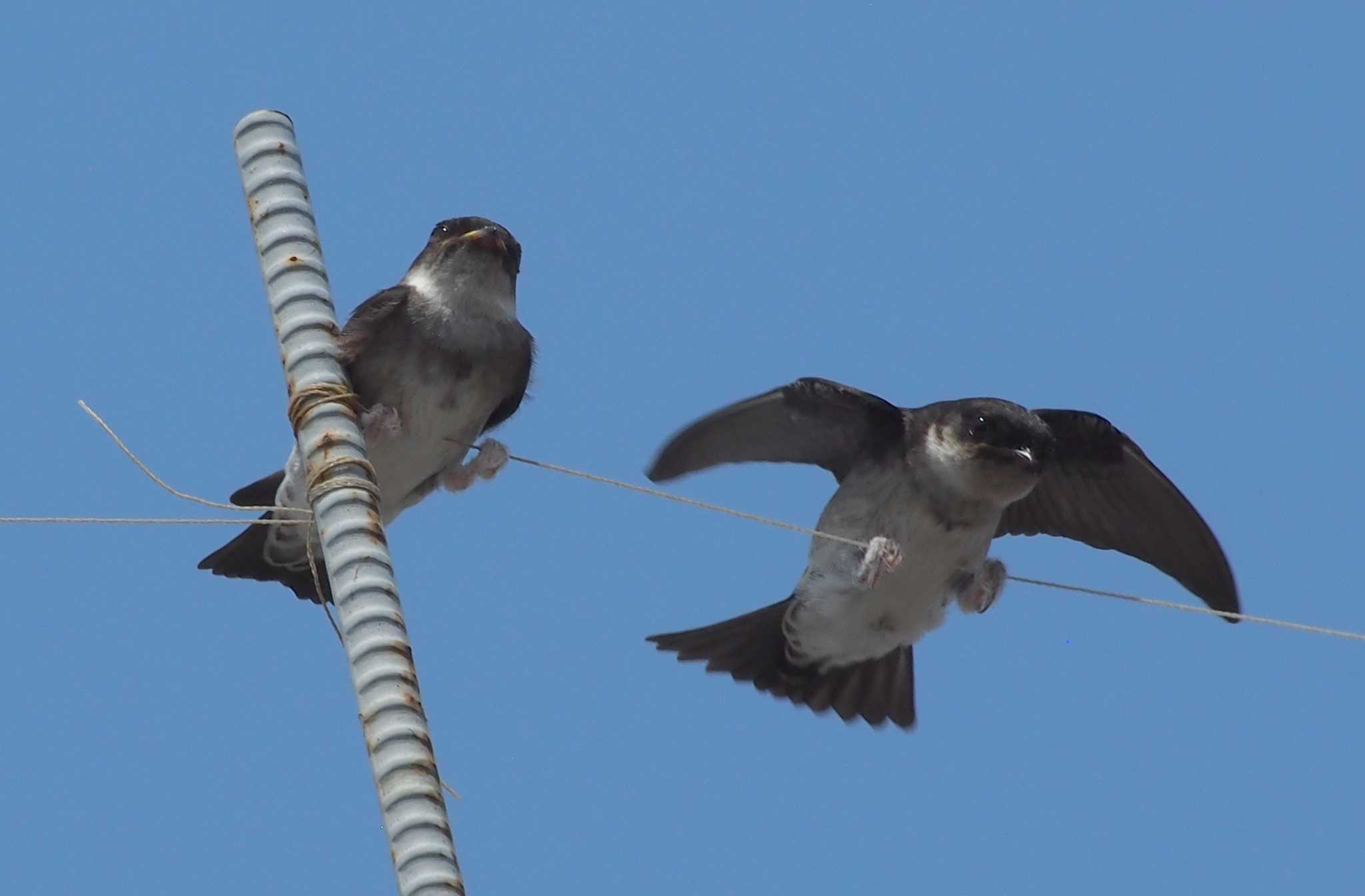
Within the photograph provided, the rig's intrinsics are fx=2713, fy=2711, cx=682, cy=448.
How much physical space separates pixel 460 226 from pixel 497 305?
17.4 inches

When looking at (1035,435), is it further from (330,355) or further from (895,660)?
(330,355)

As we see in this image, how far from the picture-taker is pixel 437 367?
39.4 ft

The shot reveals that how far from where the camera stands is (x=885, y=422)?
12383 millimetres

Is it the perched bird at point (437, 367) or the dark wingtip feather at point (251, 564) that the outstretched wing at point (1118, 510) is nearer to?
the perched bird at point (437, 367)

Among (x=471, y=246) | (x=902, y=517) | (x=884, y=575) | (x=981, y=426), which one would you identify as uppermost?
(x=471, y=246)

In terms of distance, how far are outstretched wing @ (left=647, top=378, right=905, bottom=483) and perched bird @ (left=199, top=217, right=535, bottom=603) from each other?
2.76ft

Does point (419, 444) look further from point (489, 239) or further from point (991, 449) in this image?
point (991, 449)

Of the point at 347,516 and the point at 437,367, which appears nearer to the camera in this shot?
the point at 347,516

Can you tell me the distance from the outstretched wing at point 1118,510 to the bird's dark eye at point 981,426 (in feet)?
2.01

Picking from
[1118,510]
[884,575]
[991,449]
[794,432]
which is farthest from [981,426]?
[1118,510]

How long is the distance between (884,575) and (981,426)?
797mm

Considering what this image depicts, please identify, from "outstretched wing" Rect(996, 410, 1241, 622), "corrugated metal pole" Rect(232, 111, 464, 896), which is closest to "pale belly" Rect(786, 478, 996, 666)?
"outstretched wing" Rect(996, 410, 1241, 622)

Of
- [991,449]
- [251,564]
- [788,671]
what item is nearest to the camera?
[991,449]

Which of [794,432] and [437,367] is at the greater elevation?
[437,367]
